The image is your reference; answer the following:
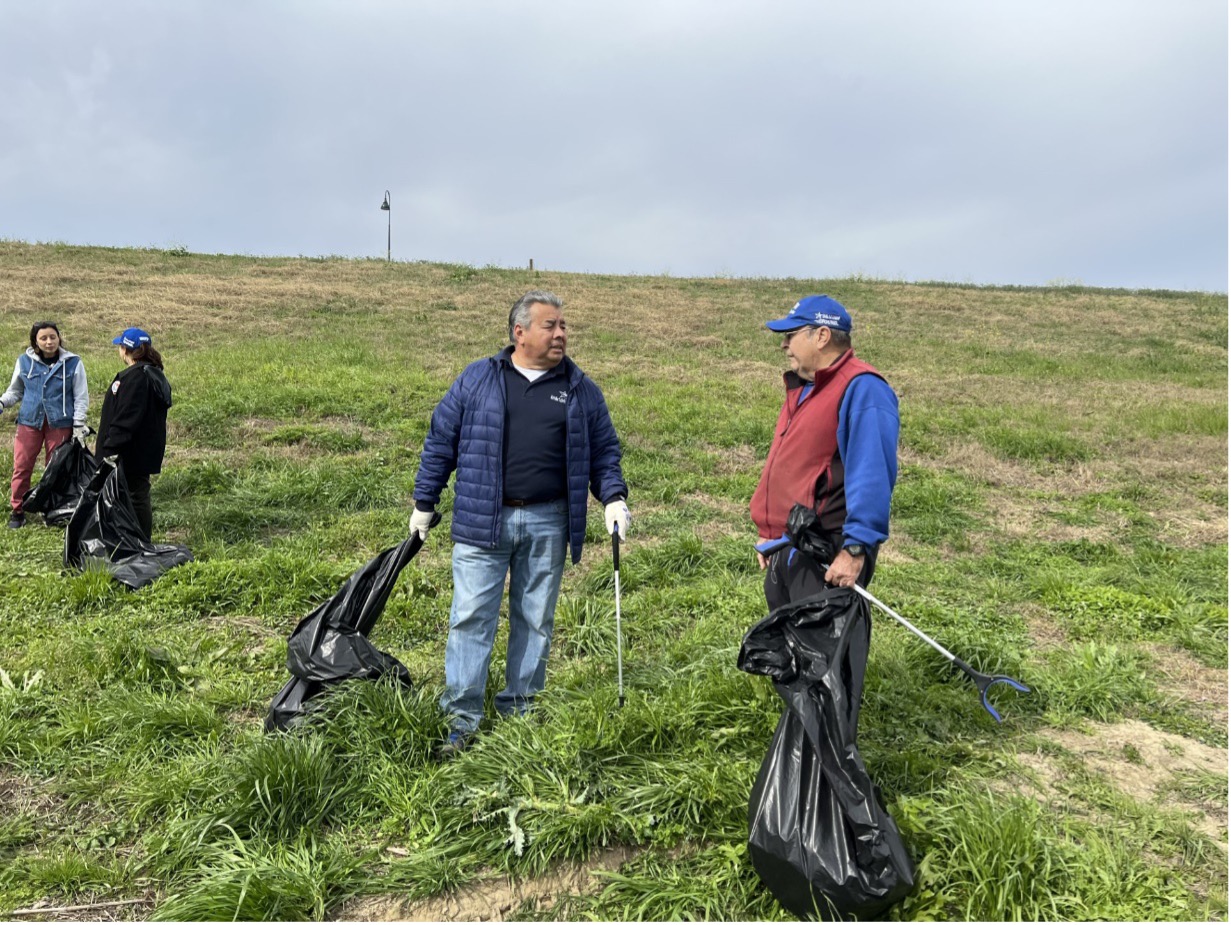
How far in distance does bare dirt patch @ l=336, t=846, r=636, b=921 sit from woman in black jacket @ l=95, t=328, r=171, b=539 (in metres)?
4.28

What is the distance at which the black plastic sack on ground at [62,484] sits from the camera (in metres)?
6.40

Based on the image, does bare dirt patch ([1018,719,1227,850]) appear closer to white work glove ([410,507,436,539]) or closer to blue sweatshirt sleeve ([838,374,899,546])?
blue sweatshirt sleeve ([838,374,899,546])

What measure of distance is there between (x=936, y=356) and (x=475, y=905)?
16248 mm

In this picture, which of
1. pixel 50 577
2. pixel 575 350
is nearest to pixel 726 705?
pixel 50 577

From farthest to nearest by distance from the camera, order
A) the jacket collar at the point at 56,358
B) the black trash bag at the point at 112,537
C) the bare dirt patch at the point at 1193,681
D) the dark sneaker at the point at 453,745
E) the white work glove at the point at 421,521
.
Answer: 1. the jacket collar at the point at 56,358
2. the black trash bag at the point at 112,537
3. the bare dirt patch at the point at 1193,681
4. the white work glove at the point at 421,521
5. the dark sneaker at the point at 453,745

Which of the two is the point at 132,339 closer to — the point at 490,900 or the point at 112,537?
the point at 112,537

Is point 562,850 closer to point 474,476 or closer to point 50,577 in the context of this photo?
point 474,476

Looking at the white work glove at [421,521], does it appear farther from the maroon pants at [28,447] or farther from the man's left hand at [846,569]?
the maroon pants at [28,447]

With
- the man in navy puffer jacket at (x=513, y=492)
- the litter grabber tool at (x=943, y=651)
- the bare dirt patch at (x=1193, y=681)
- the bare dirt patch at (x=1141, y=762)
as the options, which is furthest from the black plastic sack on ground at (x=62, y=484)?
the bare dirt patch at (x=1193, y=681)

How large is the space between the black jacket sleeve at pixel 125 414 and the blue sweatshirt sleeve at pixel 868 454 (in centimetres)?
521

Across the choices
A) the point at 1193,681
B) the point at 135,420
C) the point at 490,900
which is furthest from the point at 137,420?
the point at 1193,681

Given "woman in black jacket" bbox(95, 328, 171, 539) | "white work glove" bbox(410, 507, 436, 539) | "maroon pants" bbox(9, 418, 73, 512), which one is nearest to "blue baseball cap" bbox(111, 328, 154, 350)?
"woman in black jacket" bbox(95, 328, 171, 539)

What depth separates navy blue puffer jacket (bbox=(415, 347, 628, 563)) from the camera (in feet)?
10.8

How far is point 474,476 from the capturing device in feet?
10.8
